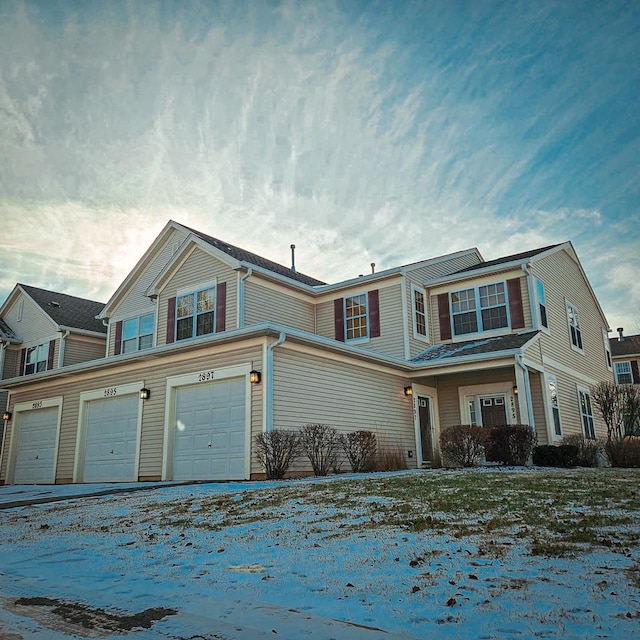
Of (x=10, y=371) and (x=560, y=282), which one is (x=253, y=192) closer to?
(x=560, y=282)

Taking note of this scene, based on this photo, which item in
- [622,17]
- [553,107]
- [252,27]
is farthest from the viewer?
[553,107]

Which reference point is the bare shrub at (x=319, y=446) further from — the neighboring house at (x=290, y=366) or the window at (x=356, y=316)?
the window at (x=356, y=316)

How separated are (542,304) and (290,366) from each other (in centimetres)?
852

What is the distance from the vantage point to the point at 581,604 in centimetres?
302

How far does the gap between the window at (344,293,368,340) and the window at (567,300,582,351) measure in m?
6.96

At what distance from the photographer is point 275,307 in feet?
57.2

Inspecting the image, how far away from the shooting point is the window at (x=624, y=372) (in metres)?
36.5

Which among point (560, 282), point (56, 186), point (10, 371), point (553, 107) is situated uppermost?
point (553, 107)

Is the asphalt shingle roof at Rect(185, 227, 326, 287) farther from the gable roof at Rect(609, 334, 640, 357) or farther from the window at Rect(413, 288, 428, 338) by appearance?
the gable roof at Rect(609, 334, 640, 357)

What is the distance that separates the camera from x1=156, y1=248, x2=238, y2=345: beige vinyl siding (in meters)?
16.3

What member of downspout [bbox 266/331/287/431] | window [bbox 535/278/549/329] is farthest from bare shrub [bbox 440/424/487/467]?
window [bbox 535/278/549/329]

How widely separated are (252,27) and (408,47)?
3.49 m

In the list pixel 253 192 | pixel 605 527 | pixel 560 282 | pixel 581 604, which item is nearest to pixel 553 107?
pixel 560 282

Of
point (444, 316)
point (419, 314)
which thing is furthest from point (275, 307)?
point (444, 316)
